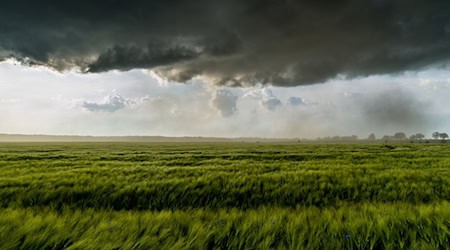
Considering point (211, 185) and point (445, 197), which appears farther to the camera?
point (211, 185)

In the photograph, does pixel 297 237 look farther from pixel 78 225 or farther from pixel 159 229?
pixel 78 225

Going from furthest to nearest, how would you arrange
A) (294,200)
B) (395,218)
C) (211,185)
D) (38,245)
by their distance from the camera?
(211,185)
(294,200)
(395,218)
(38,245)

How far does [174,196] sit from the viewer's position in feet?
21.6

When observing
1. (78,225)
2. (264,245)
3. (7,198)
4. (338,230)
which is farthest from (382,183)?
(7,198)

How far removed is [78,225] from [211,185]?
464cm

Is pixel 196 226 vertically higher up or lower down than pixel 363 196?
higher up

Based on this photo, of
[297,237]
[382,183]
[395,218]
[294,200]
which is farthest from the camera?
[382,183]

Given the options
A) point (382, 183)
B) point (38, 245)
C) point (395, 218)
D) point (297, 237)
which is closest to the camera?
point (38, 245)

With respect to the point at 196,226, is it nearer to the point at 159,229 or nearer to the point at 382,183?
the point at 159,229

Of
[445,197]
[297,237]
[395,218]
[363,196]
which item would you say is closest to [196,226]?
[297,237]

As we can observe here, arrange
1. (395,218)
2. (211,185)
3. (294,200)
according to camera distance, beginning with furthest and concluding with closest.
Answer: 1. (211,185)
2. (294,200)
3. (395,218)

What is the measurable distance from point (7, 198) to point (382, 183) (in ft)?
33.7

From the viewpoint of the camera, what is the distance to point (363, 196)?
21.9ft

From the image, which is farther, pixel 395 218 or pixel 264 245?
pixel 395 218
